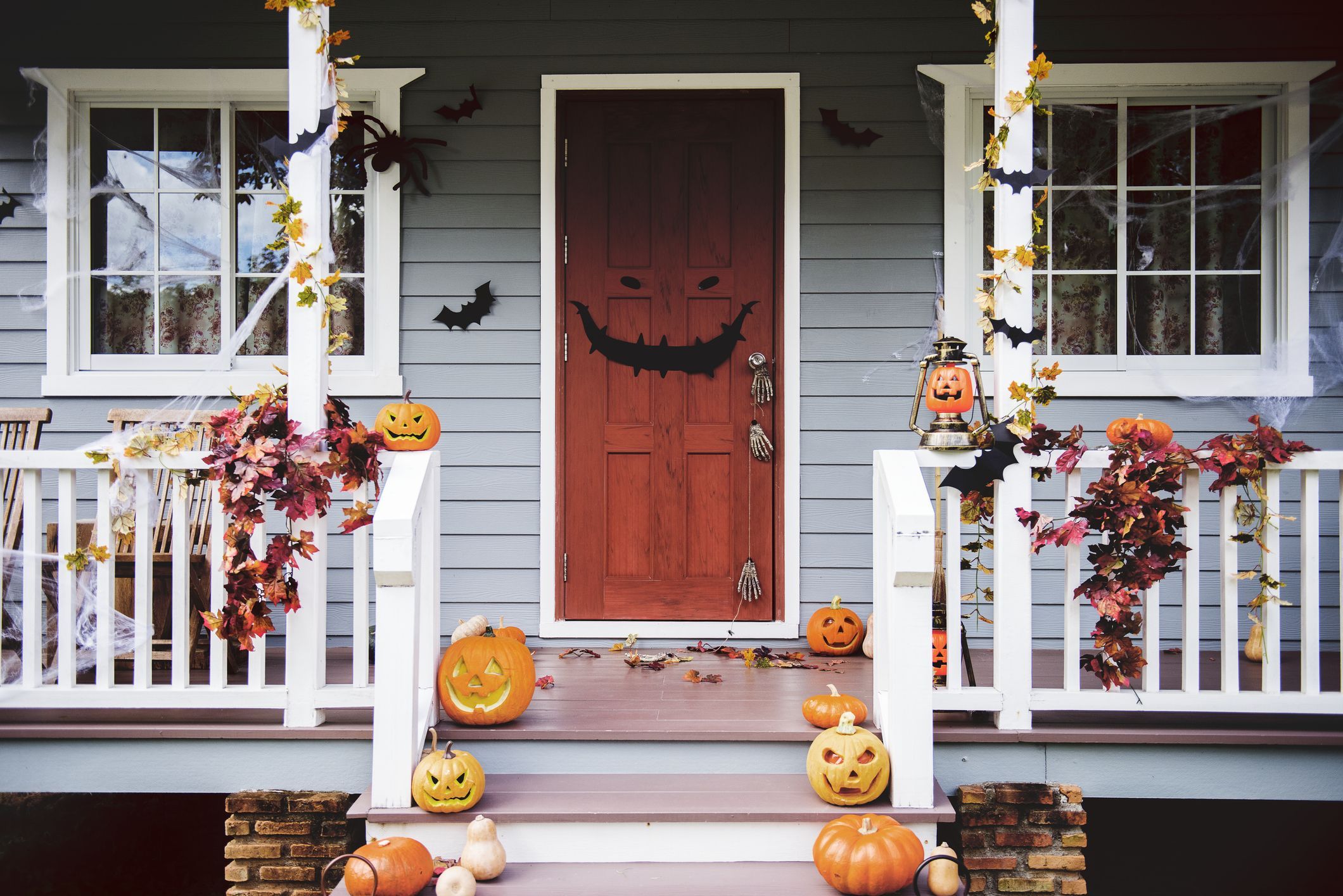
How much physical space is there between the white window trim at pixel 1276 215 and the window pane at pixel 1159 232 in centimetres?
36

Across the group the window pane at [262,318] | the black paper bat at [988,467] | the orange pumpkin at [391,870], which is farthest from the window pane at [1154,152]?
the orange pumpkin at [391,870]

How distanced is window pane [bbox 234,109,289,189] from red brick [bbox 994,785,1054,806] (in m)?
3.65

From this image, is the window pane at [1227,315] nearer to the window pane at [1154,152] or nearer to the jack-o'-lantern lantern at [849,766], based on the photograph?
the window pane at [1154,152]

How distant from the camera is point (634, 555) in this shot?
4.16 metres

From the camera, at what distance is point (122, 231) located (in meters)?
4.19

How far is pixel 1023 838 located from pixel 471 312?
2828 millimetres

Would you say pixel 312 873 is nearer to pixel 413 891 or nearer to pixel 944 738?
pixel 413 891

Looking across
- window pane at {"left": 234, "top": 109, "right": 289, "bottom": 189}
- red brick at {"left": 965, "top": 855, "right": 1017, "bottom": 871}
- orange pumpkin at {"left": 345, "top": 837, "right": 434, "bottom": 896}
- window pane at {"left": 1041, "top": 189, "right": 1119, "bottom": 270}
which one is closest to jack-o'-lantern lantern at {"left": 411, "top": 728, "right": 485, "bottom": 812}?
orange pumpkin at {"left": 345, "top": 837, "right": 434, "bottom": 896}

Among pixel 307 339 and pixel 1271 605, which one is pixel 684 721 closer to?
pixel 307 339

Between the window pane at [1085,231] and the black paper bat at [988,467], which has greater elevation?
the window pane at [1085,231]

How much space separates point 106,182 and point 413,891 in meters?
3.37

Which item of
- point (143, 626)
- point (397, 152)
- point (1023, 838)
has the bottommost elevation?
point (1023, 838)

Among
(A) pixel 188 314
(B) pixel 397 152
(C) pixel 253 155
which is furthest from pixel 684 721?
(C) pixel 253 155

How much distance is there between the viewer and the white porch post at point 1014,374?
2.86m
